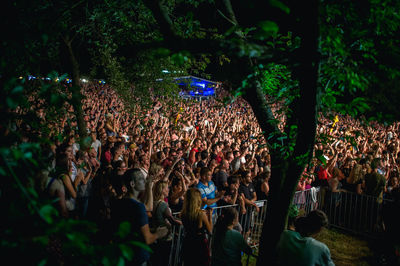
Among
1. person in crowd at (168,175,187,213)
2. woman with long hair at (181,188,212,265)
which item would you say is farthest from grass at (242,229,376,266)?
woman with long hair at (181,188,212,265)

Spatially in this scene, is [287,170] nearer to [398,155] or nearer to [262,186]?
[262,186]

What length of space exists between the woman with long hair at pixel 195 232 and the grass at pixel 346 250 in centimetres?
241

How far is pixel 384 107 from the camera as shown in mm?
1979

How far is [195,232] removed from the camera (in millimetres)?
3664

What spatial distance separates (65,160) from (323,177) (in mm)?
7262

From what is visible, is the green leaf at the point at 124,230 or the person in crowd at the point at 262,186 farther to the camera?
the person in crowd at the point at 262,186

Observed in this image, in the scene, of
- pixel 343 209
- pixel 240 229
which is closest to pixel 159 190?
pixel 240 229

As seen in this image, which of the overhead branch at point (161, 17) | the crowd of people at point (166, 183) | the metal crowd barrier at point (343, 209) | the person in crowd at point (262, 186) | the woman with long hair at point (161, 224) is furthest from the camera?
the metal crowd barrier at point (343, 209)

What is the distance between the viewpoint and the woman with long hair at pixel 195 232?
3.60 meters

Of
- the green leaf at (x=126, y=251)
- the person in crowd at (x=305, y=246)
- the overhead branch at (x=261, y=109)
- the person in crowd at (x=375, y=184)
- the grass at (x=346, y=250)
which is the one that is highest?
the overhead branch at (x=261, y=109)

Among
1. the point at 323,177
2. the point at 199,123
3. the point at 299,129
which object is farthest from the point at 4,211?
the point at 199,123

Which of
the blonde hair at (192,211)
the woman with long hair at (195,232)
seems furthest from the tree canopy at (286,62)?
the blonde hair at (192,211)

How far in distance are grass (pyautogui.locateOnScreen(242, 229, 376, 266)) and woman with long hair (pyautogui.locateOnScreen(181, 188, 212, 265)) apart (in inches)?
94.7

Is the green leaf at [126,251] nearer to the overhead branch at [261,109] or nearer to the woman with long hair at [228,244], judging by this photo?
the overhead branch at [261,109]
